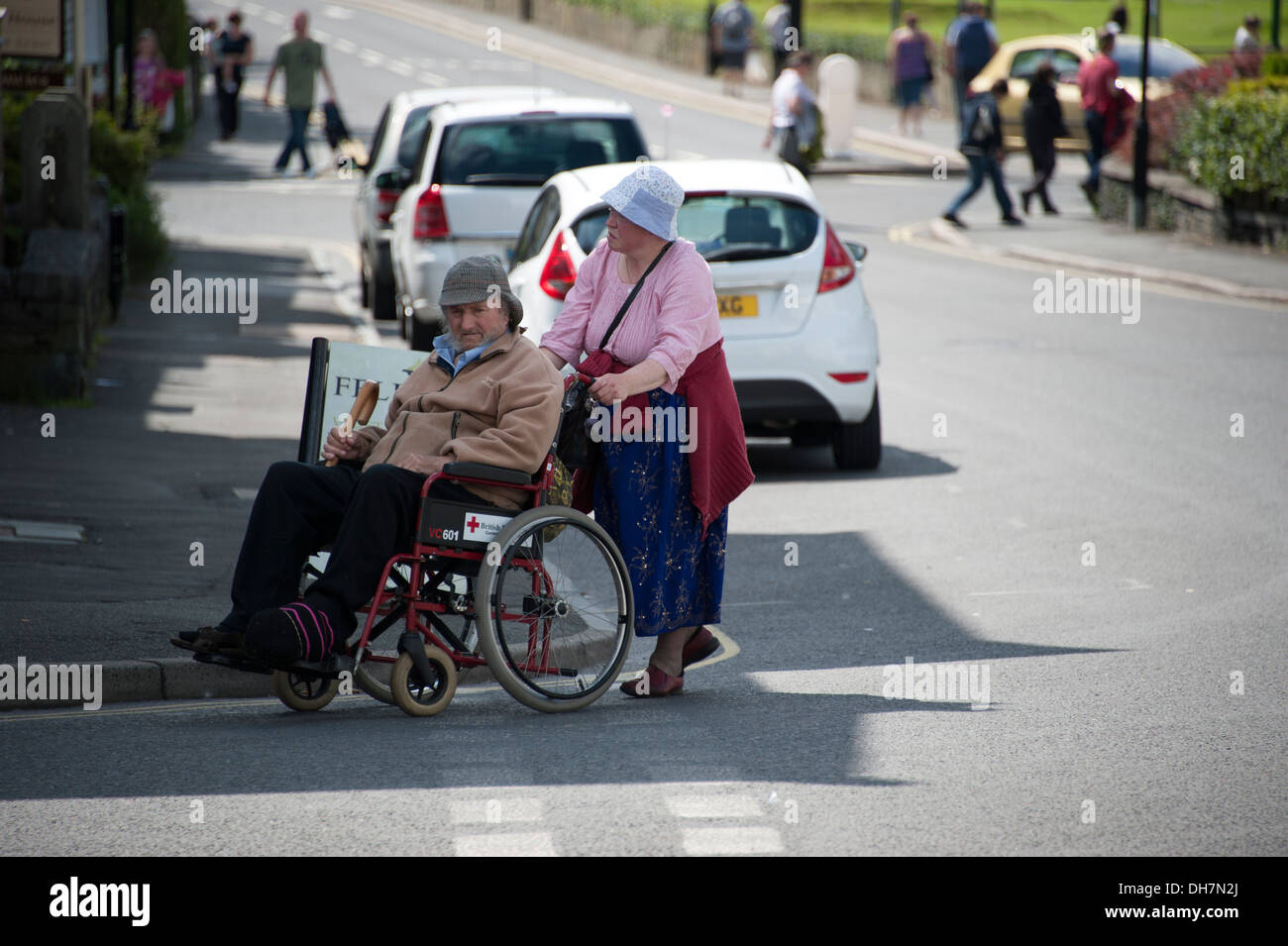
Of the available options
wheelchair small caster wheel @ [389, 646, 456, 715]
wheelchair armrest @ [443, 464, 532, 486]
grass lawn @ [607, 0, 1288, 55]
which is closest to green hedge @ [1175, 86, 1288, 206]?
wheelchair armrest @ [443, 464, 532, 486]

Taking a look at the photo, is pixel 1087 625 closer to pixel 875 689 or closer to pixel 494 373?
pixel 875 689

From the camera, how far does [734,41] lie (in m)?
42.9

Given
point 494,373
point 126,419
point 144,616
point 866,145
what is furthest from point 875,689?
point 866,145

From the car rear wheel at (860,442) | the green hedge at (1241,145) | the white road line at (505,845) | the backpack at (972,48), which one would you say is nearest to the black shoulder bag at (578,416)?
the white road line at (505,845)

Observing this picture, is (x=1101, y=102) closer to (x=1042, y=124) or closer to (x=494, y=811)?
(x=1042, y=124)

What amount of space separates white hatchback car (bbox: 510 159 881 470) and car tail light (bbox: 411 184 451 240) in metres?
3.61

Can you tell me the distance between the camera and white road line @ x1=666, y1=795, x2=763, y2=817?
526 centimetres

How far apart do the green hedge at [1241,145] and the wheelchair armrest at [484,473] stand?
16565 mm

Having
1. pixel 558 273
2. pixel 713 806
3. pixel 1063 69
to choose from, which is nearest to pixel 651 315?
pixel 713 806

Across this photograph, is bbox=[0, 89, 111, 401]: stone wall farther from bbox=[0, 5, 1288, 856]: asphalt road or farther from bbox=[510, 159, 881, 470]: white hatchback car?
bbox=[510, 159, 881, 470]: white hatchback car

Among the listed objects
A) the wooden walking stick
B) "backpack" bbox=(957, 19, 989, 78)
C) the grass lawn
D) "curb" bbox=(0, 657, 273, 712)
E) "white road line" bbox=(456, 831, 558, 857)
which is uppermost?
Result: the grass lawn

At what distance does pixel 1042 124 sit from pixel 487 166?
12.9m

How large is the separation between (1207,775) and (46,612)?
449 centimetres

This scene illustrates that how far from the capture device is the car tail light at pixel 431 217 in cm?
1482
